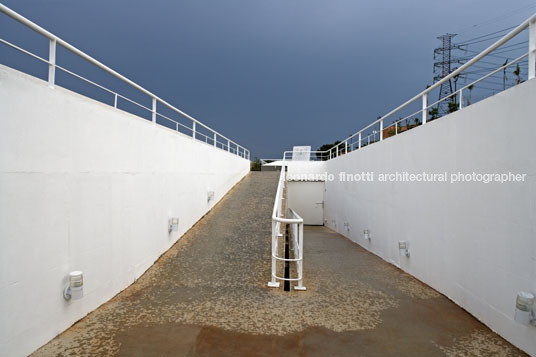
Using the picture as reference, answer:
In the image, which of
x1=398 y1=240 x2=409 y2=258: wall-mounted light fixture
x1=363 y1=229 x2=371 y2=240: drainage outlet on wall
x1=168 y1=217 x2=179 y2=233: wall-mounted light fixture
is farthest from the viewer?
x1=363 y1=229 x2=371 y2=240: drainage outlet on wall

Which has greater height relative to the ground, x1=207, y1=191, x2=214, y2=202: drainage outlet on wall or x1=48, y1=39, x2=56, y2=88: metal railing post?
x1=48, y1=39, x2=56, y2=88: metal railing post

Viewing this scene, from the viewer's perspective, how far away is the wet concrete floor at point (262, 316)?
314 cm

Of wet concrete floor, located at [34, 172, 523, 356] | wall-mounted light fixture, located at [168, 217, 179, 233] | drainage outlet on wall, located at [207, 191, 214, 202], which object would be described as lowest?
wet concrete floor, located at [34, 172, 523, 356]

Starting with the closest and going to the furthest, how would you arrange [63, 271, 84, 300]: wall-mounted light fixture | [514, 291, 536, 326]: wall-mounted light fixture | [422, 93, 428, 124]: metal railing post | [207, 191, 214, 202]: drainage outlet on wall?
[514, 291, 536, 326]: wall-mounted light fixture → [63, 271, 84, 300]: wall-mounted light fixture → [422, 93, 428, 124]: metal railing post → [207, 191, 214, 202]: drainage outlet on wall

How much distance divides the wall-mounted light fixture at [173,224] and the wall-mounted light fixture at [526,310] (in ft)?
18.5

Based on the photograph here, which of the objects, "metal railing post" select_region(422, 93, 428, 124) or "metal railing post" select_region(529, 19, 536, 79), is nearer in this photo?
"metal railing post" select_region(529, 19, 536, 79)

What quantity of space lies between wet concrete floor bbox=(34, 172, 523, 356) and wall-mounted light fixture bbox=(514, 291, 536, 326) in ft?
1.36

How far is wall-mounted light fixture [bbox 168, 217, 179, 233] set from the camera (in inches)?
253

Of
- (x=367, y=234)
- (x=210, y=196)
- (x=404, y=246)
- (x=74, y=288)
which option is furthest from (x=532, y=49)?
(x=210, y=196)

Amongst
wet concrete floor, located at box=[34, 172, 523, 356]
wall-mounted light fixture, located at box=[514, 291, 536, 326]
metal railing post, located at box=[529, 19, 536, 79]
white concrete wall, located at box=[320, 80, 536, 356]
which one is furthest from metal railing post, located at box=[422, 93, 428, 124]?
wall-mounted light fixture, located at box=[514, 291, 536, 326]

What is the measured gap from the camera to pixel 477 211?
13.2 feet

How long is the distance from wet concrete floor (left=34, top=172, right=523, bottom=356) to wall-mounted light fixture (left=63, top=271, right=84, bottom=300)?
15.3 inches

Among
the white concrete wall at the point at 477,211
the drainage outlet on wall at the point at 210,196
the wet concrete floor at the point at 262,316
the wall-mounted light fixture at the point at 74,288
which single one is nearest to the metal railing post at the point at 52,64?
the wall-mounted light fixture at the point at 74,288

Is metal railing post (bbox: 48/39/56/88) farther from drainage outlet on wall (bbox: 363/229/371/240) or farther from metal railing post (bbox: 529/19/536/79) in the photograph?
drainage outlet on wall (bbox: 363/229/371/240)
